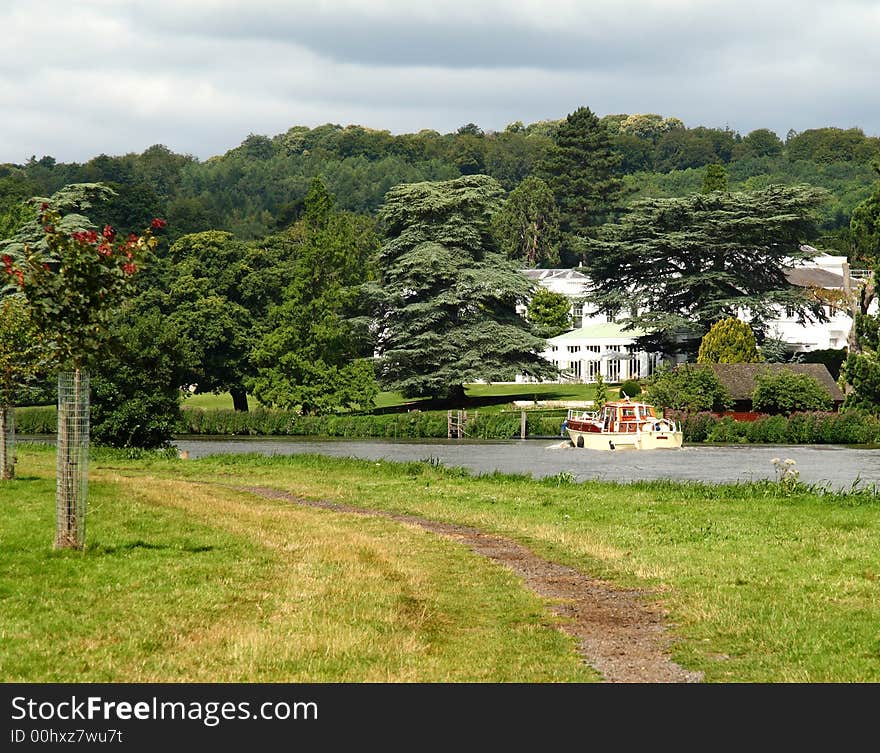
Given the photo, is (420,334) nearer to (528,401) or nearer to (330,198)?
(528,401)

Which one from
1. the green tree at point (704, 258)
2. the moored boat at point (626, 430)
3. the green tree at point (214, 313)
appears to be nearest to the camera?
the moored boat at point (626, 430)

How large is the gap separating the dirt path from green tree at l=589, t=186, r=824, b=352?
273ft

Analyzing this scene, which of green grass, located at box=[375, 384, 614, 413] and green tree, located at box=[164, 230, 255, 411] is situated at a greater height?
green tree, located at box=[164, 230, 255, 411]

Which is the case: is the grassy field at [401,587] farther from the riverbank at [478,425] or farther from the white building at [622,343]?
the white building at [622,343]

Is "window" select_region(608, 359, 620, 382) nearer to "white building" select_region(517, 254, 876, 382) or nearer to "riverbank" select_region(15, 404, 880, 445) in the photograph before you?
"white building" select_region(517, 254, 876, 382)

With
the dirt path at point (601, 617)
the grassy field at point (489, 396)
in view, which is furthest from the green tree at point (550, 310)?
the dirt path at point (601, 617)

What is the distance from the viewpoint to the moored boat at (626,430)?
251 ft

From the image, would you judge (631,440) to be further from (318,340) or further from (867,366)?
(318,340)

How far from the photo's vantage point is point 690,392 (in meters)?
84.2

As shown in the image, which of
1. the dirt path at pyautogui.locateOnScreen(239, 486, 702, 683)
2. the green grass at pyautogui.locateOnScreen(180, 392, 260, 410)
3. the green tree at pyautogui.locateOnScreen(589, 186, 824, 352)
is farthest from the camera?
the green grass at pyautogui.locateOnScreen(180, 392, 260, 410)

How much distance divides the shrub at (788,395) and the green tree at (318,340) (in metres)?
28.6

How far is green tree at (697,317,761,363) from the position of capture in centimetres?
9706

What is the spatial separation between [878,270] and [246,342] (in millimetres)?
47950

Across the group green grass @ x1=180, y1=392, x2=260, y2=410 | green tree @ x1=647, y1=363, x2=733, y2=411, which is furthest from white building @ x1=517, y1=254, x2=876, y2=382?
green tree @ x1=647, y1=363, x2=733, y2=411
